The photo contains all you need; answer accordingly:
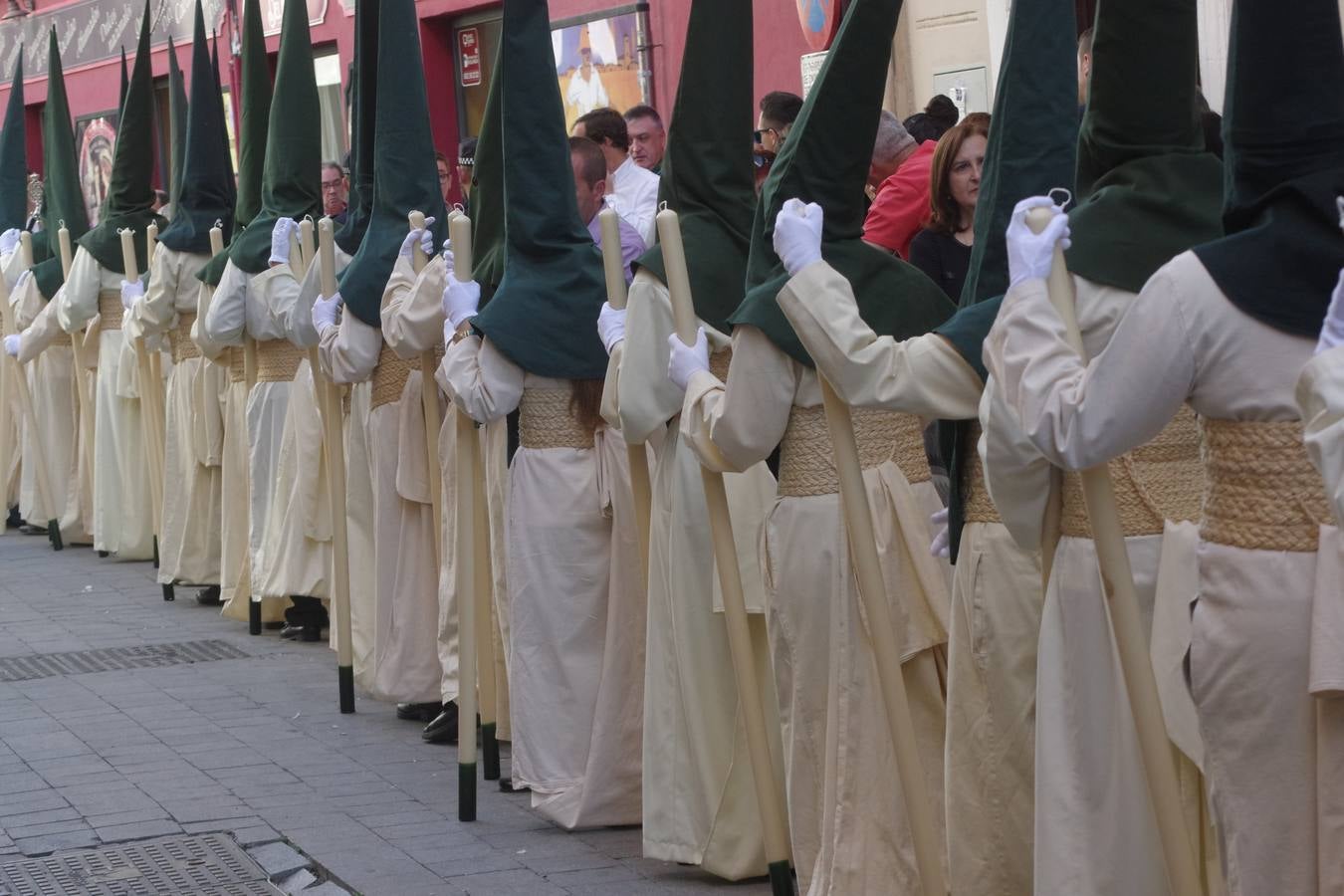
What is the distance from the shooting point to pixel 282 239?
955 centimetres

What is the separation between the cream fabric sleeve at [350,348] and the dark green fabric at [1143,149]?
428 cm

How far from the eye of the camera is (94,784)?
7199 millimetres

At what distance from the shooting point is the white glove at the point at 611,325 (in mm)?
5973

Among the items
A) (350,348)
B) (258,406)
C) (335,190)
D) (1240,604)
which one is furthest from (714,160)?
(335,190)

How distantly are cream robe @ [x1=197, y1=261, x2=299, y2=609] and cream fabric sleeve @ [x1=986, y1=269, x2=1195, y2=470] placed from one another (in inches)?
246

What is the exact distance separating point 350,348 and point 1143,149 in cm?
440

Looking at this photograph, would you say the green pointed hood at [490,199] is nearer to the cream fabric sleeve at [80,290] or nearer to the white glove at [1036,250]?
the white glove at [1036,250]

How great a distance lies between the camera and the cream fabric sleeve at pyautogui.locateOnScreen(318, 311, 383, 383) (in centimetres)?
809

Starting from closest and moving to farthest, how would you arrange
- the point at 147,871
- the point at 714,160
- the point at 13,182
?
the point at 714,160
the point at 147,871
the point at 13,182

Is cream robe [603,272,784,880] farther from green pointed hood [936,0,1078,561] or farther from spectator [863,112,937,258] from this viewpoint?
spectator [863,112,937,258]

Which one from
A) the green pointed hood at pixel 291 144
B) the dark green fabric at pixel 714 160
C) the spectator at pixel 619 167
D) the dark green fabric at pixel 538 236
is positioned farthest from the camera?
the green pointed hood at pixel 291 144

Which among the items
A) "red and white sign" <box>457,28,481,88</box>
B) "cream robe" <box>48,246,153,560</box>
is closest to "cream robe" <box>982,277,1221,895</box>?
"cream robe" <box>48,246,153,560</box>

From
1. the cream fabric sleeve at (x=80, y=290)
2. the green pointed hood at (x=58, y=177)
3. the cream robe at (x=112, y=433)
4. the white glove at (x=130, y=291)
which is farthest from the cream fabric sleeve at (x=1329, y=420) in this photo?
the green pointed hood at (x=58, y=177)

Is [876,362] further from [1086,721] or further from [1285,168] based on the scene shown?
[1285,168]
